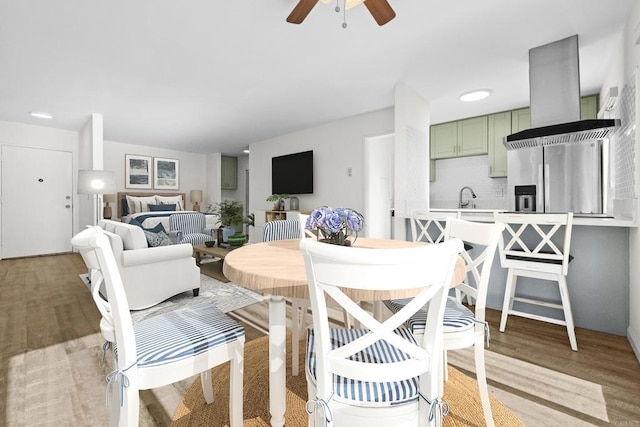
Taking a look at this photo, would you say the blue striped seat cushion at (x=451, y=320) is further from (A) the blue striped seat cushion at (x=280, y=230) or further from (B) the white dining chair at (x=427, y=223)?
(A) the blue striped seat cushion at (x=280, y=230)

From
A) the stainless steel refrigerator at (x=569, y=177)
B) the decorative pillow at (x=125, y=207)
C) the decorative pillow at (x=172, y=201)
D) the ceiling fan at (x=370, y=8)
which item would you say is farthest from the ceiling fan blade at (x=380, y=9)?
the decorative pillow at (x=125, y=207)

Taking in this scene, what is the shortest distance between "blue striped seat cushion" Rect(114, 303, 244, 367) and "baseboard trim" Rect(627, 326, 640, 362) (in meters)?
2.48

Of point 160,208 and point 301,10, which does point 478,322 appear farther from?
point 160,208

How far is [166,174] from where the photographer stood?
7.55 metres

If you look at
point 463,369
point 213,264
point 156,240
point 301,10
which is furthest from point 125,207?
point 463,369

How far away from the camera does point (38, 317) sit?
2600 mm

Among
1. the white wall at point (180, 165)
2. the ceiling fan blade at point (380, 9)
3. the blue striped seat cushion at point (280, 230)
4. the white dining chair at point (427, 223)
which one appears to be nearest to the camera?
the ceiling fan blade at point (380, 9)

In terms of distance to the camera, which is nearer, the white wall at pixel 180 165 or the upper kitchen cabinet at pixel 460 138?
the upper kitchen cabinet at pixel 460 138

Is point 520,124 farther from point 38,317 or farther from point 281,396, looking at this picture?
point 38,317

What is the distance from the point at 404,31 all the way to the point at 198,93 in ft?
8.67

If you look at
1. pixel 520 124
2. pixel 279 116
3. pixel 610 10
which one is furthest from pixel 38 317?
pixel 520 124

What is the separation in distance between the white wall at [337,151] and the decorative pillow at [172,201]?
212 centimetres

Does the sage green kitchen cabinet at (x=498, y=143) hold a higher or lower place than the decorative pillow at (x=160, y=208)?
higher

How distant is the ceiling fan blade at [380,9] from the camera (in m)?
1.80
